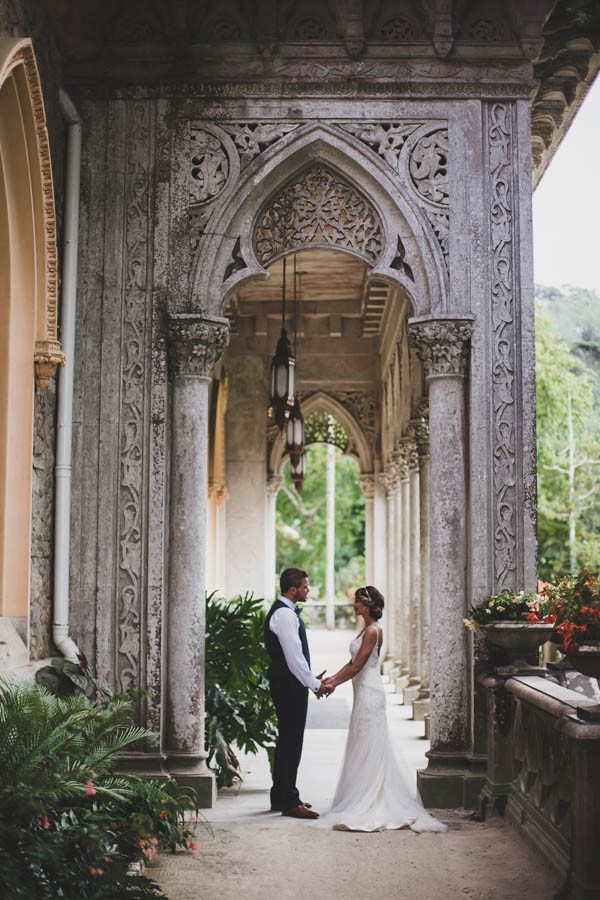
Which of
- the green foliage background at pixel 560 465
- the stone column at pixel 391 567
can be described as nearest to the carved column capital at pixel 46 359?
the stone column at pixel 391 567

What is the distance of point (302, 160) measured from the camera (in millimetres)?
9180

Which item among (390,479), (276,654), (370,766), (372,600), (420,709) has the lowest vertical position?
(420,709)

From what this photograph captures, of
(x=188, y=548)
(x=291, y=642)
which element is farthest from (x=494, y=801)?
(x=188, y=548)

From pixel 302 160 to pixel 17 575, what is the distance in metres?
3.77

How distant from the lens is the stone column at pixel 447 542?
8.67m

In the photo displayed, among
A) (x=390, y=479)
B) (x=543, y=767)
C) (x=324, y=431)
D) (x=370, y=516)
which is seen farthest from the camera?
(x=324, y=431)

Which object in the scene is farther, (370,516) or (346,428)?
(370,516)

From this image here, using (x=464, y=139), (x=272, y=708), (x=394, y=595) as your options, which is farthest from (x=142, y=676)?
(x=394, y=595)

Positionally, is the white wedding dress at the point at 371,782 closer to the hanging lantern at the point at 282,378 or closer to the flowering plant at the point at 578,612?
the flowering plant at the point at 578,612

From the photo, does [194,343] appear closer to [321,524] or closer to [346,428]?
[346,428]

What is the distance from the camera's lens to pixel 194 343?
8.91 meters

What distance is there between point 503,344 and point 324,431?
47.7 ft

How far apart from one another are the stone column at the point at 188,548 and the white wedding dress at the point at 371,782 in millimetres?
1066

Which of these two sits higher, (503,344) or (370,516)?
(503,344)
